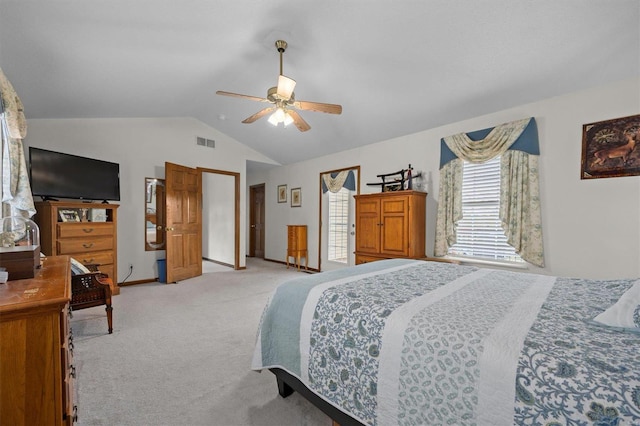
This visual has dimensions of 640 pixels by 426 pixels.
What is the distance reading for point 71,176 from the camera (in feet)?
12.0

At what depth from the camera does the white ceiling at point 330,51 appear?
7.11 ft

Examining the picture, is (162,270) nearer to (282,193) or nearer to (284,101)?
(282,193)

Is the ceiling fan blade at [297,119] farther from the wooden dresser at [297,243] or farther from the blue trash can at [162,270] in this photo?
the blue trash can at [162,270]

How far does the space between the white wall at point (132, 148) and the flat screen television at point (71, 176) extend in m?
0.36

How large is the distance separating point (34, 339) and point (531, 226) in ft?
12.8

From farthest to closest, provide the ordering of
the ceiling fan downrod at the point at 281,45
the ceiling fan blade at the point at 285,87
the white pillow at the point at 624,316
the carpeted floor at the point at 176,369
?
the ceiling fan downrod at the point at 281,45, the ceiling fan blade at the point at 285,87, the carpeted floor at the point at 176,369, the white pillow at the point at 624,316

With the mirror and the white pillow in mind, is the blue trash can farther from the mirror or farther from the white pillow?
the white pillow

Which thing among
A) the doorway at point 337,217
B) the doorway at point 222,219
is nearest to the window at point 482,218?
the doorway at point 337,217

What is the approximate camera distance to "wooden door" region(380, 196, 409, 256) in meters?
3.80

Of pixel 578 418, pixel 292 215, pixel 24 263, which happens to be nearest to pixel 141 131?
pixel 292 215

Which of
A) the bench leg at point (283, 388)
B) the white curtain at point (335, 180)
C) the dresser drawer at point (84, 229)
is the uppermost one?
the white curtain at point (335, 180)

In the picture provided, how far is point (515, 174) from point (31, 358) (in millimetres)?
3982

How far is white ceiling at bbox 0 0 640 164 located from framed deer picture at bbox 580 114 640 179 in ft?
1.43

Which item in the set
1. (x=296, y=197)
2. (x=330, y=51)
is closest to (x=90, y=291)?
(x=330, y=51)
